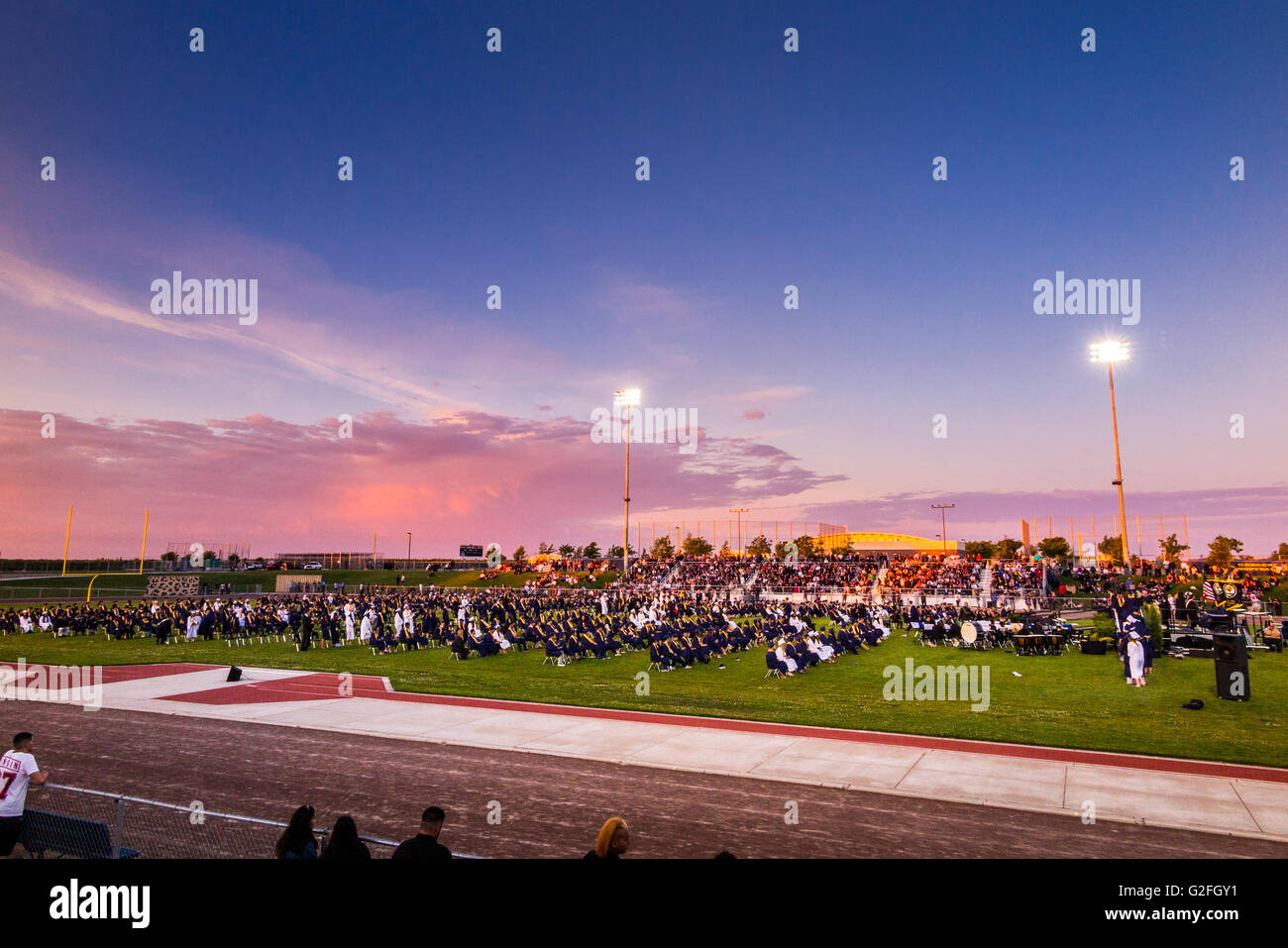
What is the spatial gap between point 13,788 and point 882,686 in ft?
61.8

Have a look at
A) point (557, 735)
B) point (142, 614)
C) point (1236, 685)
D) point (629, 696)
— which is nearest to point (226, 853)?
point (557, 735)

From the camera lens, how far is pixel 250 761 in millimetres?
12672

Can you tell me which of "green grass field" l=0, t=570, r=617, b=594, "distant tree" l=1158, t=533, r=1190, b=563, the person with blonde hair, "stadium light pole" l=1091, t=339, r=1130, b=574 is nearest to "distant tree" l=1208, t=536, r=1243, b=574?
"distant tree" l=1158, t=533, r=1190, b=563

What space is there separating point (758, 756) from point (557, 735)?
414cm

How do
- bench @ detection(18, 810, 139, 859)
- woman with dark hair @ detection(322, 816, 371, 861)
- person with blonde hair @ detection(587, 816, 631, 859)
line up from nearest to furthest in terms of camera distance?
person with blonde hair @ detection(587, 816, 631, 859)
woman with dark hair @ detection(322, 816, 371, 861)
bench @ detection(18, 810, 139, 859)

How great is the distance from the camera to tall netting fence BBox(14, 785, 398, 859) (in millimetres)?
6852

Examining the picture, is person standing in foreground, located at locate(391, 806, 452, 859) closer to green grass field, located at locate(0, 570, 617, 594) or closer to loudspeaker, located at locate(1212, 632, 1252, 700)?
loudspeaker, located at locate(1212, 632, 1252, 700)

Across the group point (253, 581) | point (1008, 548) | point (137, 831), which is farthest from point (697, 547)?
point (137, 831)

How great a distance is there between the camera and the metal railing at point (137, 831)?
270 inches

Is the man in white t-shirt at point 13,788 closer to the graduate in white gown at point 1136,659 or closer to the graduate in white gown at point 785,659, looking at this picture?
the graduate in white gown at point 785,659

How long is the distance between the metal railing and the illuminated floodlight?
4691cm

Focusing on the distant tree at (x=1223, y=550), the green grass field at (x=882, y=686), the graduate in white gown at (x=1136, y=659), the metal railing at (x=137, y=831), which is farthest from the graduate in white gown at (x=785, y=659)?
the distant tree at (x=1223, y=550)
